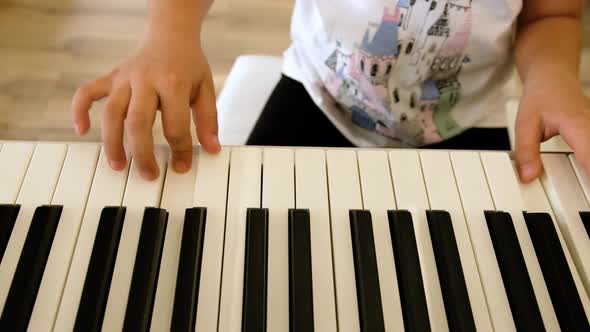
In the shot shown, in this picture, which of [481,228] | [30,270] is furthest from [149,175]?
[481,228]

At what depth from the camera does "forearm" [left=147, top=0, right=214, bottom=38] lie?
0.59 m

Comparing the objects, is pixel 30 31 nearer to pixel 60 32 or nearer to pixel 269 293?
pixel 60 32

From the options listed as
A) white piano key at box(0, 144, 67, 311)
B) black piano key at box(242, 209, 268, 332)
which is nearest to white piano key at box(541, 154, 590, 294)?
black piano key at box(242, 209, 268, 332)

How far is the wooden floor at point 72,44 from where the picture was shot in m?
1.49

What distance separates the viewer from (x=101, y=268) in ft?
1.41

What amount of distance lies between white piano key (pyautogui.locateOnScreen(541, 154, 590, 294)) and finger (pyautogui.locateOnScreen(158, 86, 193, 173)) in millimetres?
395

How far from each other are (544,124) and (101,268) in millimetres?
525

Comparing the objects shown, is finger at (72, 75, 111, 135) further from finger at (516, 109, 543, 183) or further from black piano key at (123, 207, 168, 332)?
finger at (516, 109, 543, 183)

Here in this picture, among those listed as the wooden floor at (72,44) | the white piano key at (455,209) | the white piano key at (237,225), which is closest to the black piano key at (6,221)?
the white piano key at (237,225)

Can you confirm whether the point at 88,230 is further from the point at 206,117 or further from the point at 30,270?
the point at 206,117

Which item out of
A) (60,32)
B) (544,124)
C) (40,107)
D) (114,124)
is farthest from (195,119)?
(60,32)

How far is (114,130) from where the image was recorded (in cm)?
49

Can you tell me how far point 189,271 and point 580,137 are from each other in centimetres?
45

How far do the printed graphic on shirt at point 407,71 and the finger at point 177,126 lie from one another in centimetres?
33
